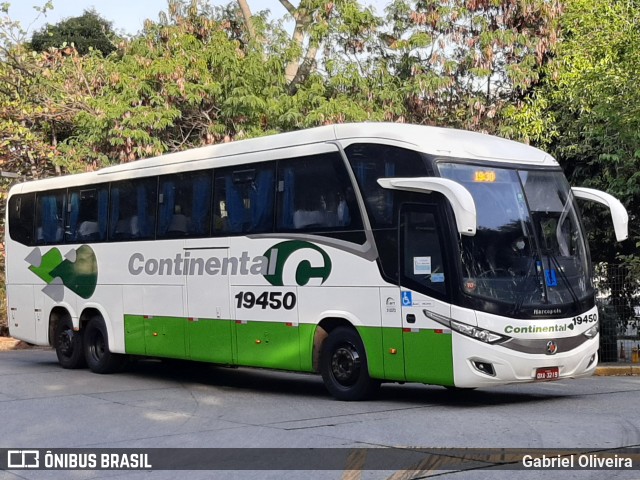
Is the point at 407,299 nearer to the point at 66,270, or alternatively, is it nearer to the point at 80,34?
the point at 66,270

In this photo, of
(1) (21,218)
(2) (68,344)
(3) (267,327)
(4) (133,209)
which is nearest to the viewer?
(3) (267,327)

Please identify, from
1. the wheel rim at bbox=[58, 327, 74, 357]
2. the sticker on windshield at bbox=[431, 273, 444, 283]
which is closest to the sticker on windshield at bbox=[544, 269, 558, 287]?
the sticker on windshield at bbox=[431, 273, 444, 283]

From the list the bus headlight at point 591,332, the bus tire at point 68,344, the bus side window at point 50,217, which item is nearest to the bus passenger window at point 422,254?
the bus headlight at point 591,332

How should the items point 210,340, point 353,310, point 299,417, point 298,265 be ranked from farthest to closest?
1. point 210,340
2. point 298,265
3. point 353,310
4. point 299,417

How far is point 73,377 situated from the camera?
1806 cm

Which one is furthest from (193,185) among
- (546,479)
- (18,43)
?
(18,43)

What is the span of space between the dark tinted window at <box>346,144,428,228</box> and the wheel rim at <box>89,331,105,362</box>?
7386 mm

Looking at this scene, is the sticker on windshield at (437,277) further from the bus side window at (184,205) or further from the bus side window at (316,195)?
the bus side window at (184,205)

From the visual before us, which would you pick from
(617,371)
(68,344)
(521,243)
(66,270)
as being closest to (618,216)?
(521,243)

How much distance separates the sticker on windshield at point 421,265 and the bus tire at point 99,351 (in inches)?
296

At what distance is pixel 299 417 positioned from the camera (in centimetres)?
1210

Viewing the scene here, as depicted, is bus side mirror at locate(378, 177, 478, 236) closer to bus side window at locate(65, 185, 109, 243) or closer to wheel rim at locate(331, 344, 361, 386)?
wheel rim at locate(331, 344, 361, 386)

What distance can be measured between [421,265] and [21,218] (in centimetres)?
1090

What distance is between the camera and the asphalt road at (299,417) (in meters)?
9.70
